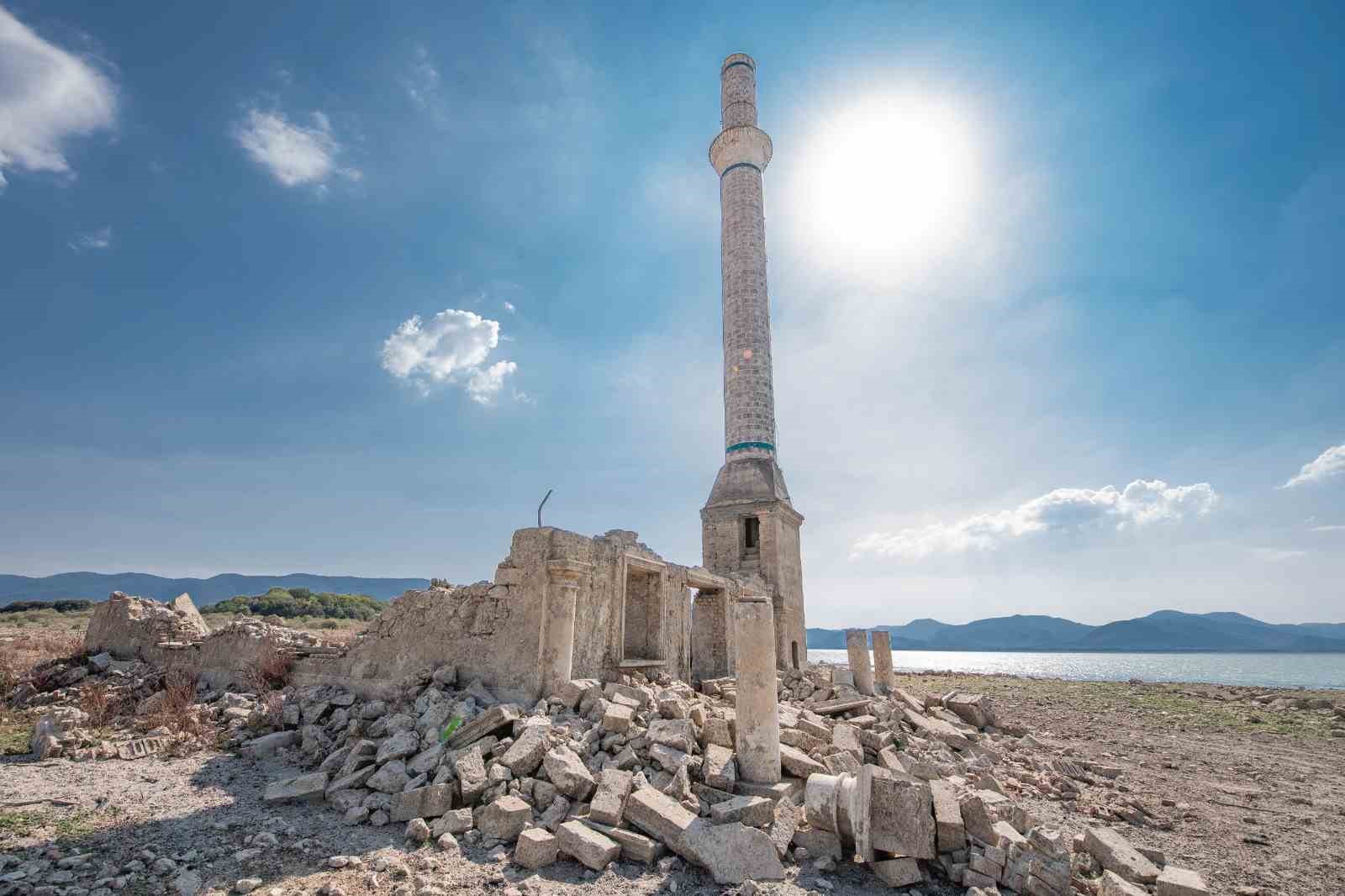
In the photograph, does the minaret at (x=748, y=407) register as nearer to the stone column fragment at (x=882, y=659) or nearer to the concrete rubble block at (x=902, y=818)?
the stone column fragment at (x=882, y=659)

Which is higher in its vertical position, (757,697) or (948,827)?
(757,697)

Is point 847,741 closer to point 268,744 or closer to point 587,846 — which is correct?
point 587,846

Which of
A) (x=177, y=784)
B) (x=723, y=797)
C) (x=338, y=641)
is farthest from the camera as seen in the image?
(x=338, y=641)

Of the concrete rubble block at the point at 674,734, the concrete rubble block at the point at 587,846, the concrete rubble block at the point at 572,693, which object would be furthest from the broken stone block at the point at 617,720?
the concrete rubble block at the point at 587,846

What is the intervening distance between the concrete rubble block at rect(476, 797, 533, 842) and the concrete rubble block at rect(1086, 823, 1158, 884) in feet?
13.4

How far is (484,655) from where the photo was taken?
8836mm

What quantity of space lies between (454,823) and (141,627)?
11.1m

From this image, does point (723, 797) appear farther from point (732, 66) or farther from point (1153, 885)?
point (732, 66)

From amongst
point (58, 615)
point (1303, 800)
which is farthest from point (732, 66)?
point (58, 615)

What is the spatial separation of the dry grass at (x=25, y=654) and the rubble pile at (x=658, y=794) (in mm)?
6973

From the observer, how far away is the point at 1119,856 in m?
5.60

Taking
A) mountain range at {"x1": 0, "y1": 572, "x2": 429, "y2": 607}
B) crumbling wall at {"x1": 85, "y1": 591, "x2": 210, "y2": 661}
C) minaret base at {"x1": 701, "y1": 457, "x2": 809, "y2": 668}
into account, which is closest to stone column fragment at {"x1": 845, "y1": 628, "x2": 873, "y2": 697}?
minaret base at {"x1": 701, "y1": 457, "x2": 809, "y2": 668}

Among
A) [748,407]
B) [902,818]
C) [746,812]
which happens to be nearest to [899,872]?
[902,818]

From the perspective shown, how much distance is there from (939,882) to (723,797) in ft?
6.67
